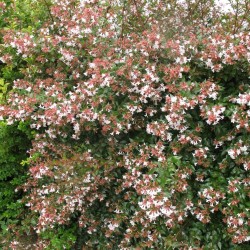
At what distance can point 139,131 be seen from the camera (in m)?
3.67

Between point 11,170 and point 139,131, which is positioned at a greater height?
point 11,170

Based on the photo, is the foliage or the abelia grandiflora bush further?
the foliage

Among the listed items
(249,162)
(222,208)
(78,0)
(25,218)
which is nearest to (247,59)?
(249,162)

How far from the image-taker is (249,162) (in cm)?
308

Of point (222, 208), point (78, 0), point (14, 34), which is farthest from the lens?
point (78, 0)

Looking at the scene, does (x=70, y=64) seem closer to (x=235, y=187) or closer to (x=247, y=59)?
(x=247, y=59)

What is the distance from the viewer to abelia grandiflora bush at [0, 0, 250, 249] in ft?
10.3

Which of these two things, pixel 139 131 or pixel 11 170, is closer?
pixel 139 131

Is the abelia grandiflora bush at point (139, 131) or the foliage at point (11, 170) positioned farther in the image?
the foliage at point (11, 170)

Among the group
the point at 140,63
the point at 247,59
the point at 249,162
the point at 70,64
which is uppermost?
the point at 70,64

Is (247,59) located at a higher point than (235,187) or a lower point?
higher

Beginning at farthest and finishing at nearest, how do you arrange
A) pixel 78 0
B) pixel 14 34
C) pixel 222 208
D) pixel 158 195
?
pixel 78 0 → pixel 14 34 → pixel 222 208 → pixel 158 195

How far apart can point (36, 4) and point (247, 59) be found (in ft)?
8.86

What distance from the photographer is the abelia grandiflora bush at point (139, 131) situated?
3154mm
